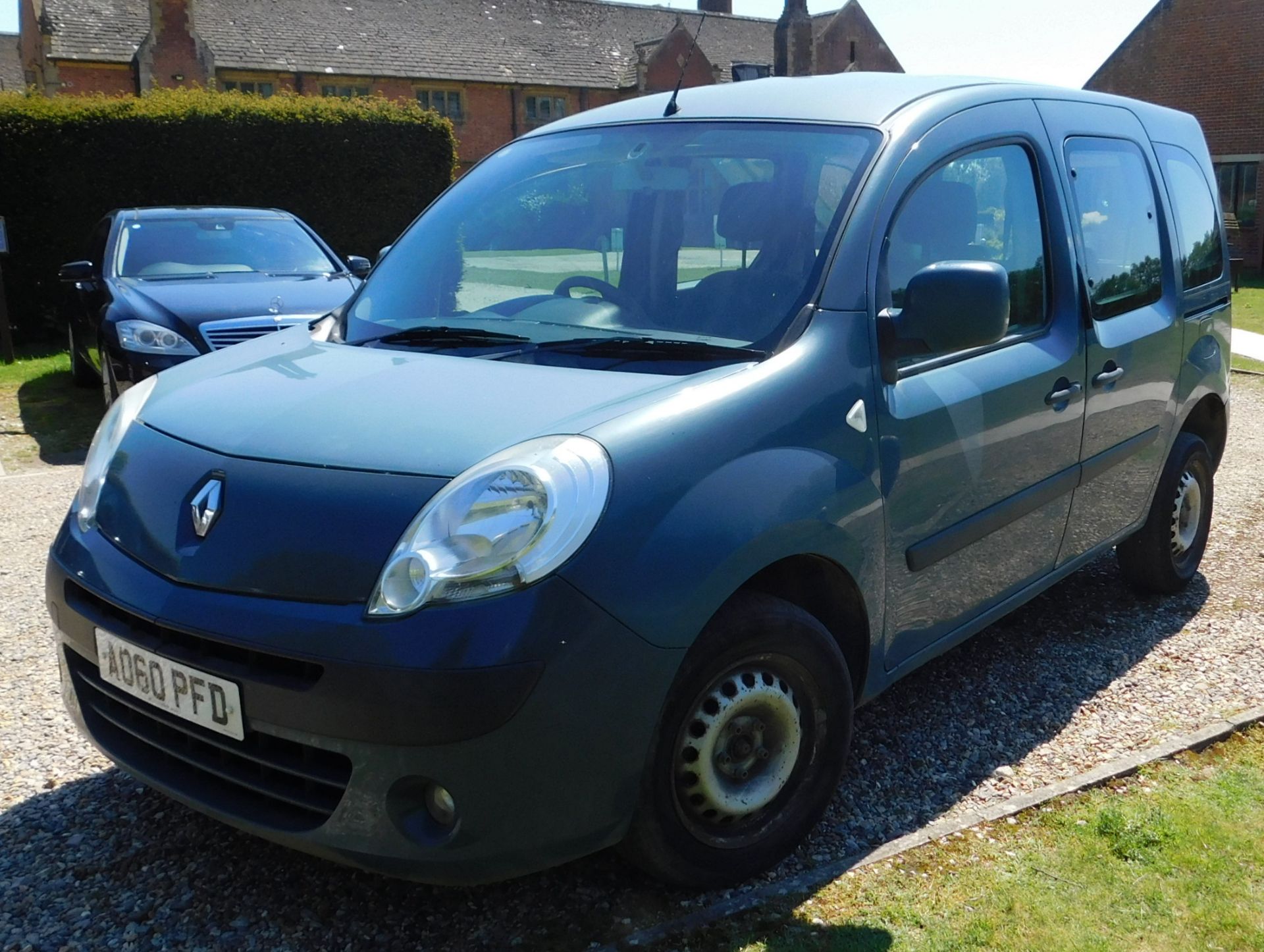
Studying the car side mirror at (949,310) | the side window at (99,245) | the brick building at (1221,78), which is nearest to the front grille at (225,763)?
the car side mirror at (949,310)

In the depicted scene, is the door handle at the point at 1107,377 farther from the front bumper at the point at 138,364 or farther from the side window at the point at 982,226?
the front bumper at the point at 138,364

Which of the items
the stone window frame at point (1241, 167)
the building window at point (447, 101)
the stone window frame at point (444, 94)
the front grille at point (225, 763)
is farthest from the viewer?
the building window at point (447, 101)

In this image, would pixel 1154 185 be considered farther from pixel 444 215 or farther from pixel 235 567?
pixel 235 567

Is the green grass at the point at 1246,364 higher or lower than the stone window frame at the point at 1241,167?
lower

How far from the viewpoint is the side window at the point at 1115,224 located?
12.4 feet

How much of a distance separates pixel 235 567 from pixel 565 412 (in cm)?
73

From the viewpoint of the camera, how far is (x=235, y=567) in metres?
2.26

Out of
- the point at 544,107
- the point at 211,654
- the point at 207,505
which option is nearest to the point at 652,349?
the point at 207,505

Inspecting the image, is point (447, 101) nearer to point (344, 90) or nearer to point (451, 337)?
point (344, 90)

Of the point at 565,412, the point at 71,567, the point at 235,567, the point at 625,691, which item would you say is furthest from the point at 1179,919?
the point at 71,567

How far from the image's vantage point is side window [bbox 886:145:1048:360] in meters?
3.03

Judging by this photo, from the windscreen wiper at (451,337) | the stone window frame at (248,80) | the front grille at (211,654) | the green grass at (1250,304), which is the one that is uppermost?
the stone window frame at (248,80)

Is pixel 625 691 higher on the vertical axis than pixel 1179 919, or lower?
higher

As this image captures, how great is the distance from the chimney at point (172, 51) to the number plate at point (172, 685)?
3644cm
